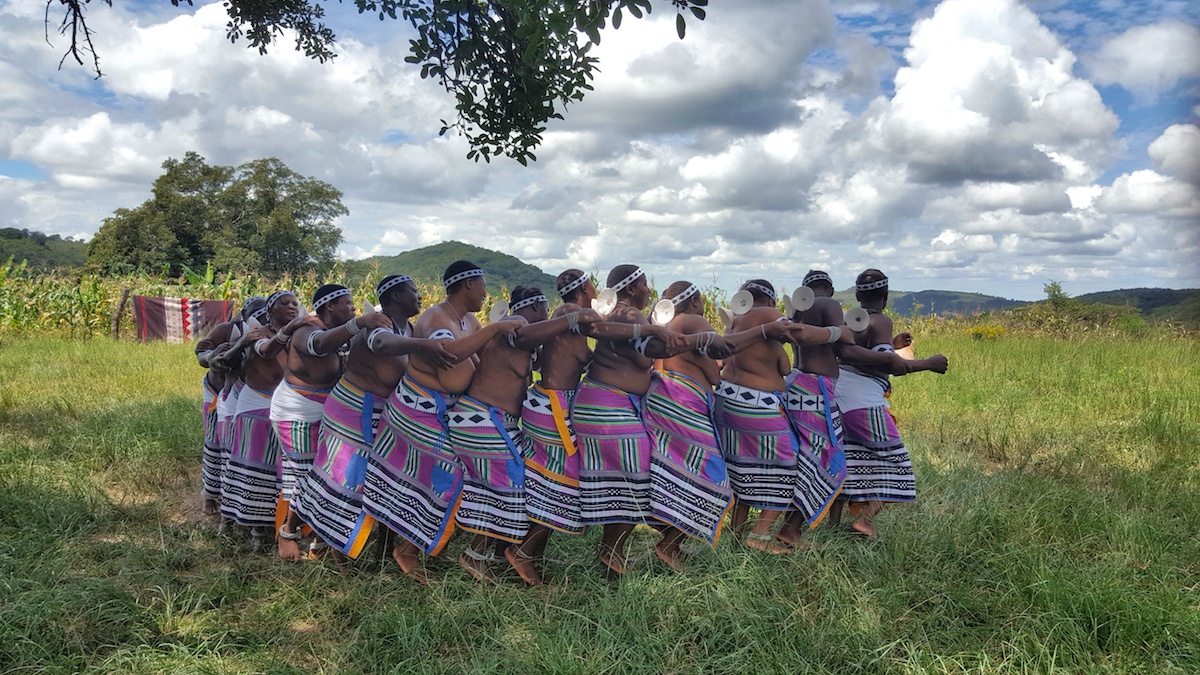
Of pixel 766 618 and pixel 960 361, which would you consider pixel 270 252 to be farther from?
pixel 766 618

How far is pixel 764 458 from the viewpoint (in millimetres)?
4859

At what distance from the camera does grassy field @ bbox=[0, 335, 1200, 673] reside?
3537mm

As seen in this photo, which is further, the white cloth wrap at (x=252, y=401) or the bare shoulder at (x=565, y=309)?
the white cloth wrap at (x=252, y=401)

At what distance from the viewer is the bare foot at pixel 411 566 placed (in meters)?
4.59

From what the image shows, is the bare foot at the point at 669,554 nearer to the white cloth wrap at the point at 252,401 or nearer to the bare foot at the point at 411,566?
the bare foot at the point at 411,566

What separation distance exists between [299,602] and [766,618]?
2.46m

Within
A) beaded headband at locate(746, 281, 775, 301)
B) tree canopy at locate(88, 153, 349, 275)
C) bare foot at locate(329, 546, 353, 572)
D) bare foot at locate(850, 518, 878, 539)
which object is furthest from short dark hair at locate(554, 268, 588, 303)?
tree canopy at locate(88, 153, 349, 275)

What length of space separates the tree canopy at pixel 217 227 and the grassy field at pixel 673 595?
108 ft

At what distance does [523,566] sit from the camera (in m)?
4.55

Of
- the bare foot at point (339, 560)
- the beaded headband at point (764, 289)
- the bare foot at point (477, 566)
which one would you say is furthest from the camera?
the beaded headband at point (764, 289)

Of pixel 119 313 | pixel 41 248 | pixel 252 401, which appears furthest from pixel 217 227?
pixel 252 401

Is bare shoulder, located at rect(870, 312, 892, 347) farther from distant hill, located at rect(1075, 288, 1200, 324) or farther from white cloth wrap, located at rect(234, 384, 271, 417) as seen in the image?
distant hill, located at rect(1075, 288, 1200, 324)

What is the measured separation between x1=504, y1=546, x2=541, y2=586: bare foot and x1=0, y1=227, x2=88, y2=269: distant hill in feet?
141

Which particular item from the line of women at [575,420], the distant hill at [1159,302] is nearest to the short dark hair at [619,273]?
the line of women at [575,420]
